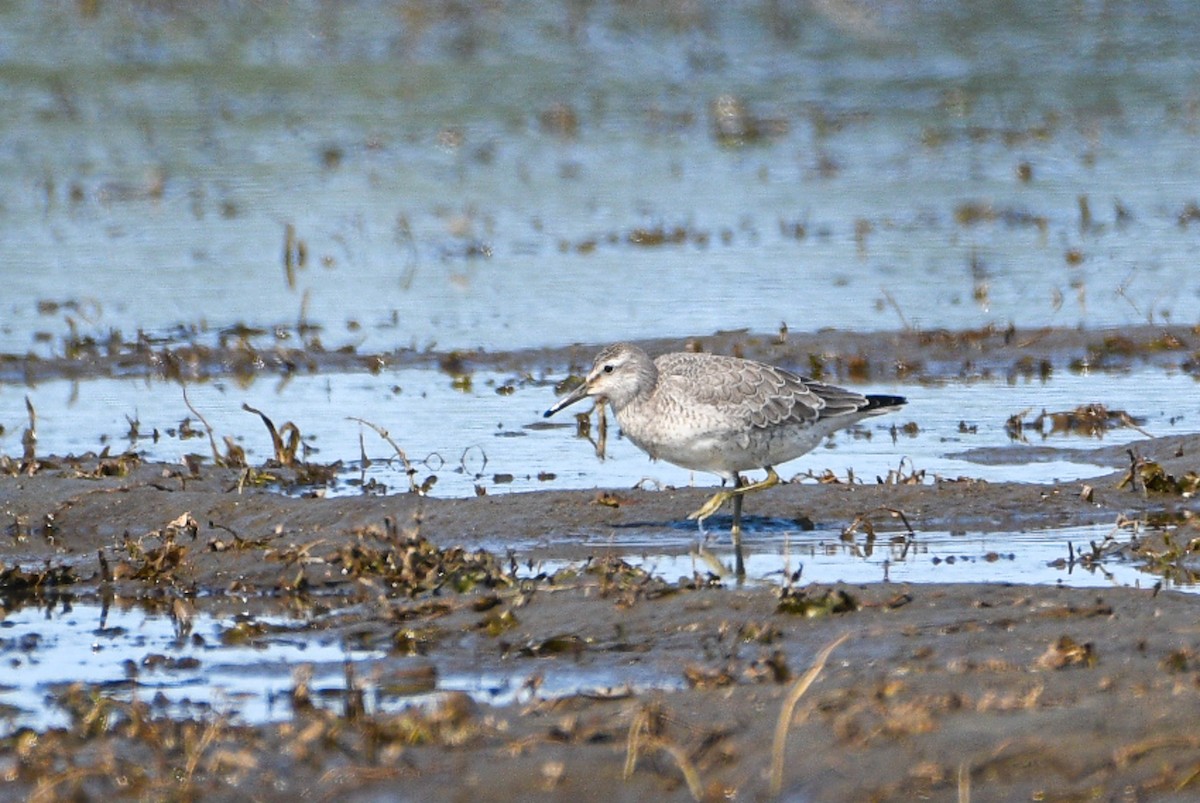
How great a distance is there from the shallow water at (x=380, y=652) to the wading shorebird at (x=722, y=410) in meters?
0.37

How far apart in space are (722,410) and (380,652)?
2591 millimetres

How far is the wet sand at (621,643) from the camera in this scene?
605cm

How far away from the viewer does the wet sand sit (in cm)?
605

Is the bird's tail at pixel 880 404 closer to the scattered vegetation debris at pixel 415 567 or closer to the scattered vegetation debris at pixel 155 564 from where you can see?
the scattered vegetation debris at pixel 415 567

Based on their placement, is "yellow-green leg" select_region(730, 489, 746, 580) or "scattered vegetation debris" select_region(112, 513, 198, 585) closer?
"scattered vegetation debris" select_region(112, 513, 198, 585)

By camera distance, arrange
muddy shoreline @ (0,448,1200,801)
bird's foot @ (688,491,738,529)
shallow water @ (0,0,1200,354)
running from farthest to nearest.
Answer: shallow water @ (0,0,1200,354) < bird's foot @ (688,491,738,529) < muddy shoreline @ (0,448,1200,801)

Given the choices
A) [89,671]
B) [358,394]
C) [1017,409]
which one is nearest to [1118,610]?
[89,671]

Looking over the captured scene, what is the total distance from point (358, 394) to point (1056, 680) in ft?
24.9

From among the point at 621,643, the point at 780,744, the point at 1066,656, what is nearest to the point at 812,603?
the point at 621,643

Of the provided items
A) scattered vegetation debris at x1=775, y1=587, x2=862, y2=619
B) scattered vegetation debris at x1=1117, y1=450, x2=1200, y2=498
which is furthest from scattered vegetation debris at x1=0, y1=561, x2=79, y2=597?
scattered vegetation debris at x1=1117, y1=450, x2=1200, y2=498

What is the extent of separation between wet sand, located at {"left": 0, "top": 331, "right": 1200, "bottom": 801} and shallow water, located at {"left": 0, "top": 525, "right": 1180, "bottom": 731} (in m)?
0.08

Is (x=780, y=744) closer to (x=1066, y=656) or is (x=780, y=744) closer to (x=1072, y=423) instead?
(x=1066, y=656)

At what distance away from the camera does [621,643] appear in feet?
25.3

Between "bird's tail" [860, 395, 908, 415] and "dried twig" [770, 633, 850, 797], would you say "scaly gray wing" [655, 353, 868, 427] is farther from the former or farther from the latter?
"dried twig" [770, 633, 850, 797]
